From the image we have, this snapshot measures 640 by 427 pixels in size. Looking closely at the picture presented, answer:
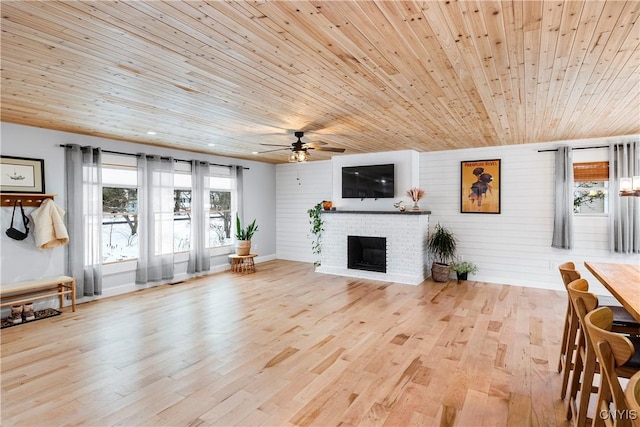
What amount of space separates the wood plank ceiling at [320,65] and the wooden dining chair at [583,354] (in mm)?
1610

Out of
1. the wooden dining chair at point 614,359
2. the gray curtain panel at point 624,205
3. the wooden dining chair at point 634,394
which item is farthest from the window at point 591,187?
the wooden dining chair at point 634,394

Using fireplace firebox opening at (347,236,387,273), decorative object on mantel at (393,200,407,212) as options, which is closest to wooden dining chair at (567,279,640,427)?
decorative object on mantel at (393,200,407,212)

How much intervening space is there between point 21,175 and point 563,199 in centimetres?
812

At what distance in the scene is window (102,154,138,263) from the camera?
561cm

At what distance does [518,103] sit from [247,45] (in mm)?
2903

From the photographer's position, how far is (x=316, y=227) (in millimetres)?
7762

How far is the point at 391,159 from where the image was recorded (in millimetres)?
6836

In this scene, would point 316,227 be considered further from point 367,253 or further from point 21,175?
point 21,175

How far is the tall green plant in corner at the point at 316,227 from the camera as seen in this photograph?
771 centimetres

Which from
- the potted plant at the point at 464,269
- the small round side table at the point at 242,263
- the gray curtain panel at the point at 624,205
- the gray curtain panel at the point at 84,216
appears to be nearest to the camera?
the gray curtain panel at the point at 84,216

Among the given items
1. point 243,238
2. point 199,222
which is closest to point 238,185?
point 243,238

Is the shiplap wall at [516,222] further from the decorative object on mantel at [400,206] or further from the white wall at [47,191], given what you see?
the white wall at [47,191]

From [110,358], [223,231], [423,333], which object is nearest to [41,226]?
[110,358]

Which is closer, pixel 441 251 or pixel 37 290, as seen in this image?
pixel 37 290
